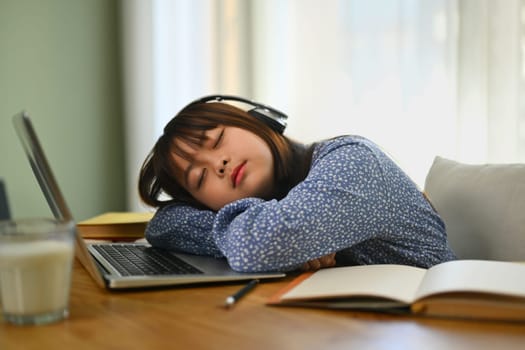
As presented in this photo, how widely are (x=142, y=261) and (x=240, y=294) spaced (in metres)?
0.34

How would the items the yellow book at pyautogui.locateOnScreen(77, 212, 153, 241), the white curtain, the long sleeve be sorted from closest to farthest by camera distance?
the long sleeve, the yellow book at pyautogui.locateOnScreen(77, 212, 153, 241), the white curtain

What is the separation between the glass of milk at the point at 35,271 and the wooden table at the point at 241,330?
0.02 m

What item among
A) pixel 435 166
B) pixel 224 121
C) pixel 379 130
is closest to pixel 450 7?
pixel 379 130

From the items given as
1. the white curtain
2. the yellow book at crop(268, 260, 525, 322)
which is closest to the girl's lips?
the yellow book at crop(268, 260, 525, 322)

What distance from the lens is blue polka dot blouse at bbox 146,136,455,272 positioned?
2.99 feet

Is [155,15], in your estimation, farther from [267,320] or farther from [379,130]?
[267,320]

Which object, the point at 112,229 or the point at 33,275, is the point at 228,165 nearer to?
the point at 112,229

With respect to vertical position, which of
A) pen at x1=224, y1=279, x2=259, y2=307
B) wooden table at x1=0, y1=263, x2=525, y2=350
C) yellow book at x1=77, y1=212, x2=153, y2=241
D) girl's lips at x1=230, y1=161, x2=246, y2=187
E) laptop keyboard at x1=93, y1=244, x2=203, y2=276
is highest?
girl's lips at x1=230, y1=161, x2=246, y2=187

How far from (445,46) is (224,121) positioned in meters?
1.28

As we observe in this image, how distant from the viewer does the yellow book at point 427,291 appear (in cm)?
67

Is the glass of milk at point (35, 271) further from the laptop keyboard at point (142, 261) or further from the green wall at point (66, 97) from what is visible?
the green wall at point (66, 97)

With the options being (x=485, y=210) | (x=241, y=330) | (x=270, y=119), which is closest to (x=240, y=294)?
(x=241, y=330)

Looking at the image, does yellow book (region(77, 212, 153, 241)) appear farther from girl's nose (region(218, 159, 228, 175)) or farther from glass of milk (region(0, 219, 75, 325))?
glass of milk (region(0, 219, 75, 325))

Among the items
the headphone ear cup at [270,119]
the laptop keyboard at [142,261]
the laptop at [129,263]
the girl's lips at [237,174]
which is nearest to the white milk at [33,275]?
the laptop at [129,263]
